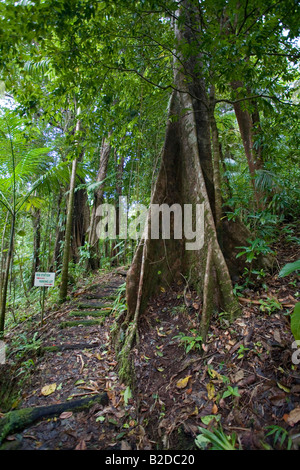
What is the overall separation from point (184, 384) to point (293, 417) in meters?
0.92

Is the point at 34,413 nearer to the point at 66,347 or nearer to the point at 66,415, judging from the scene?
the point at 66,415

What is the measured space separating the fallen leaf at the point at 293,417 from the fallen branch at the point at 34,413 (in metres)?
1.67

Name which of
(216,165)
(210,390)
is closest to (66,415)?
(210,390)

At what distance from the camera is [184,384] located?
2.25m

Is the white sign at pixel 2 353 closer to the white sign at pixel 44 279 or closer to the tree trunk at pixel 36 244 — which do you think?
the white sign at pixel 44 279

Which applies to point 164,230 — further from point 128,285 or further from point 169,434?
point 169,434

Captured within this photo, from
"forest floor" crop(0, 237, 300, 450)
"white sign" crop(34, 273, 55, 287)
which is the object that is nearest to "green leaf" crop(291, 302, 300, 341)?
"forest floor" crop(0, 237, 300, 450)

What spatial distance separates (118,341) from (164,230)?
1706mm

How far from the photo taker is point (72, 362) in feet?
10.3


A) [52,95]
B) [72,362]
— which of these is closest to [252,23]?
[52,95]

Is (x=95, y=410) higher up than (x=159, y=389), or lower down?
lower down

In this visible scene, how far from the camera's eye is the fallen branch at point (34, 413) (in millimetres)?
2082

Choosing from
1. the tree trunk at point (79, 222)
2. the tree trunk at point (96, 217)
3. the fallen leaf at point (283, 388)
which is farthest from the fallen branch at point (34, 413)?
the tree trunk at point (79, 222)

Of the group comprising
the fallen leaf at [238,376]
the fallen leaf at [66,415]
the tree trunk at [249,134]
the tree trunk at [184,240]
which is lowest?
the fallen leaf at [66,415]
